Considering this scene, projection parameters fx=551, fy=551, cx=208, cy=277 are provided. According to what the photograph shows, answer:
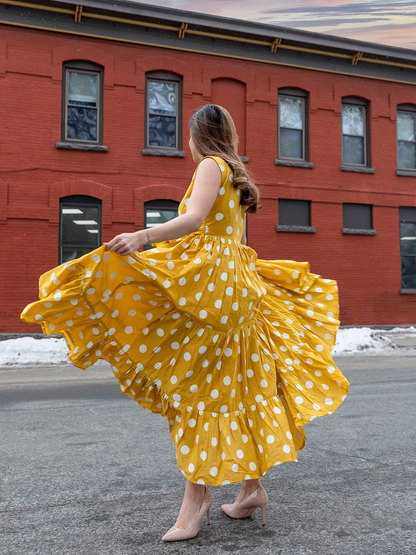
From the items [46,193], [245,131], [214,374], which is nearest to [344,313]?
[245,131]

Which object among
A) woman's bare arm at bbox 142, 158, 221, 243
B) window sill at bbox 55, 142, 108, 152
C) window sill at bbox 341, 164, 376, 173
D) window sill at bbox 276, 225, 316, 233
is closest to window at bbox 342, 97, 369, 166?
window sill at bbox 341, 164, 376, 173

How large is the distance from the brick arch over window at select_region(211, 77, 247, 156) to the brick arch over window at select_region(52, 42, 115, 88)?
9.26ft

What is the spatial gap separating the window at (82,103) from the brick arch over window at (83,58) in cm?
21

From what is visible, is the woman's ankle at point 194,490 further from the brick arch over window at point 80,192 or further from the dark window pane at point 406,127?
the dark window pane at point 406,127

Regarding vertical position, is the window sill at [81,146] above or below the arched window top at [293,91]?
below

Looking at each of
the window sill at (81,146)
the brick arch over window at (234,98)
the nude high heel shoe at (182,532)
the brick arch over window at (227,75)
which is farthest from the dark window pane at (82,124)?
the nude high heel shoe at (182,532)

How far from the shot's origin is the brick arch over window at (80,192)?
1325 centimetres

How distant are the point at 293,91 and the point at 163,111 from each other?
3944 mm

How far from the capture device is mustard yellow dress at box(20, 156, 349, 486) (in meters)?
2.50

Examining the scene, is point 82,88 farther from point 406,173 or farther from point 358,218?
point 406,173

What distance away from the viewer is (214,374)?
8.66 feet

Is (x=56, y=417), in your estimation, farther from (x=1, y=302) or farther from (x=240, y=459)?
(x=1, y=302)

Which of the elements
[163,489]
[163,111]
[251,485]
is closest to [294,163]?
[163,111]

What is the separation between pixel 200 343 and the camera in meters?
2.61
